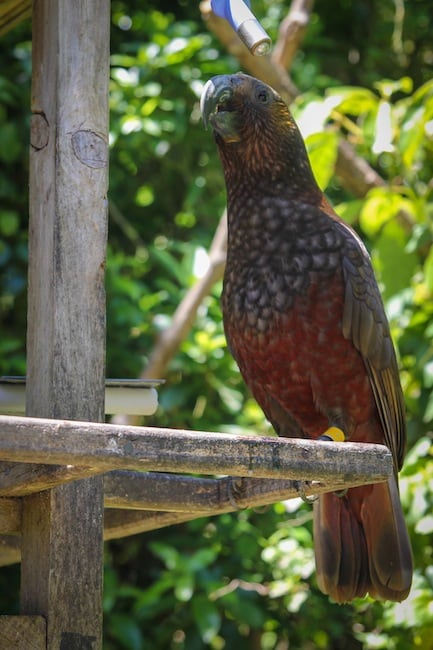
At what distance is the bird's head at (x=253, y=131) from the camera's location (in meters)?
2.41

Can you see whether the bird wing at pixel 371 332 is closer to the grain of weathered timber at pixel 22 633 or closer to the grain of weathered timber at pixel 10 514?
the grain of weathered timber at pixel 10 514

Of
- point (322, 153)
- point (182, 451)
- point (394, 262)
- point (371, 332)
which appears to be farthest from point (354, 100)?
point (182, 451)

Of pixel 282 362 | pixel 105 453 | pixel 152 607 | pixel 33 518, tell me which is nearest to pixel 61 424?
pixel 105 453

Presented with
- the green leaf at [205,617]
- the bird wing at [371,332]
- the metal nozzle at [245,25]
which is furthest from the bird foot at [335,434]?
the green leaf at [205,617]

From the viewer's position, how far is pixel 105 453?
4.69 feet

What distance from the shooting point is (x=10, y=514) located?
1.89 m

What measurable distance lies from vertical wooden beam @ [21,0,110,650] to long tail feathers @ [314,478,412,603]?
0.79m

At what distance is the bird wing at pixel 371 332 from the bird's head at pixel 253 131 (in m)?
0.22

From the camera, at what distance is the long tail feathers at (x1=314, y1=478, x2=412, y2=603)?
241 centimetres

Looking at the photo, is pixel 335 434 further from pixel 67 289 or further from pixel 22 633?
pixel 22 633

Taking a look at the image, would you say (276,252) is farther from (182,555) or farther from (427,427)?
(182,555)

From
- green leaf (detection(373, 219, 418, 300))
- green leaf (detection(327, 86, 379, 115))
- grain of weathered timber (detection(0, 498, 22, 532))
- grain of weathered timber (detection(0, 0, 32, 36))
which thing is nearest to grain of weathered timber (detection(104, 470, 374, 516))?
grain of weathered timber (detection(0, 498, 22, 532))

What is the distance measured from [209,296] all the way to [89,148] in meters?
2.15

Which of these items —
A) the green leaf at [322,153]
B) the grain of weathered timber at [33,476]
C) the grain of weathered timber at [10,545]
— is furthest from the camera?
the green leaf at [322,153]
